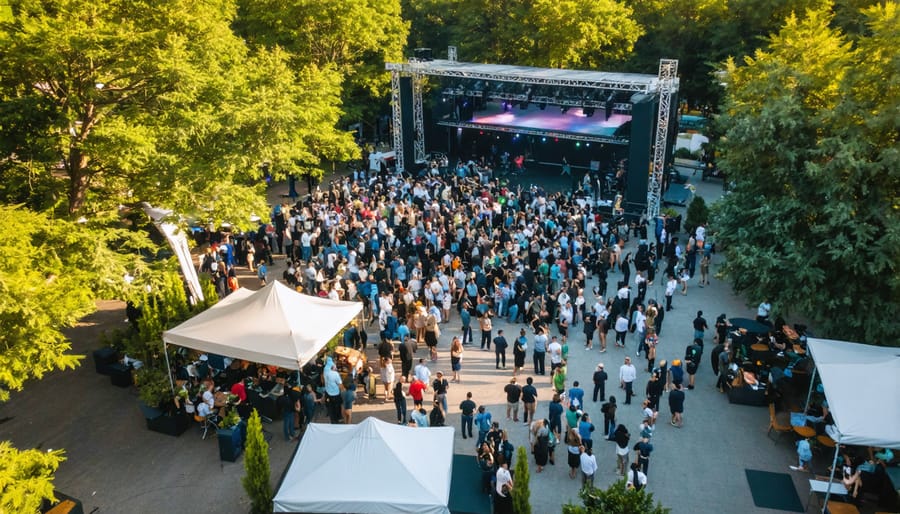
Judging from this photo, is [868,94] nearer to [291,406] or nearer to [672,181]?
[291,406]

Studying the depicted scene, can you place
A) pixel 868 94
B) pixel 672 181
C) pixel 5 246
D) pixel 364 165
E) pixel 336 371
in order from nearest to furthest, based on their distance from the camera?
pixel 5 246 < pixel 868 94 < pixel 336 371 < pixel 672 181 < pixel 364 165

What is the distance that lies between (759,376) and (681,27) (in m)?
20.9

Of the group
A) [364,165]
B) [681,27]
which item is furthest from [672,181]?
[364,165]

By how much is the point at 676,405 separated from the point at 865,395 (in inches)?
120

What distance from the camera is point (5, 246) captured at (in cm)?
920

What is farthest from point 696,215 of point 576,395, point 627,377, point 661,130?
point 576,395

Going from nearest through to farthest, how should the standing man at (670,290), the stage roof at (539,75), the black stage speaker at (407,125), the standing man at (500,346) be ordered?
the standing man at (500,346), the standing man at (670,290), the stage roof at (539,75), the black stage speaker at (407,125)

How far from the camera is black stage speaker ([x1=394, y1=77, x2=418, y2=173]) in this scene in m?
28.8

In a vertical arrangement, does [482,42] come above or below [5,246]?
above

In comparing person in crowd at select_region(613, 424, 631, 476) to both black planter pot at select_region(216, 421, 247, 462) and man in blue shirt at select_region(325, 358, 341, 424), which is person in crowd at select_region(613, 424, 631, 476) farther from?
black planter pot at select_region(216, 421, 247, 462)

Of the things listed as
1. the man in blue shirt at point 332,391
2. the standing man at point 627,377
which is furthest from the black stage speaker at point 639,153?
the man in blue shirt at point 332,391

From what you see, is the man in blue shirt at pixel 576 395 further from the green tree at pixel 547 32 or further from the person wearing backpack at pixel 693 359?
the green tree at pixel 547 32

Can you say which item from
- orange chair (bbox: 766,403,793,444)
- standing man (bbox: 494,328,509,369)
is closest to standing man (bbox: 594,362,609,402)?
standing man (bbox: 494,328,509,369)

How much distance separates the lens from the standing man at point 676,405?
1193cm
